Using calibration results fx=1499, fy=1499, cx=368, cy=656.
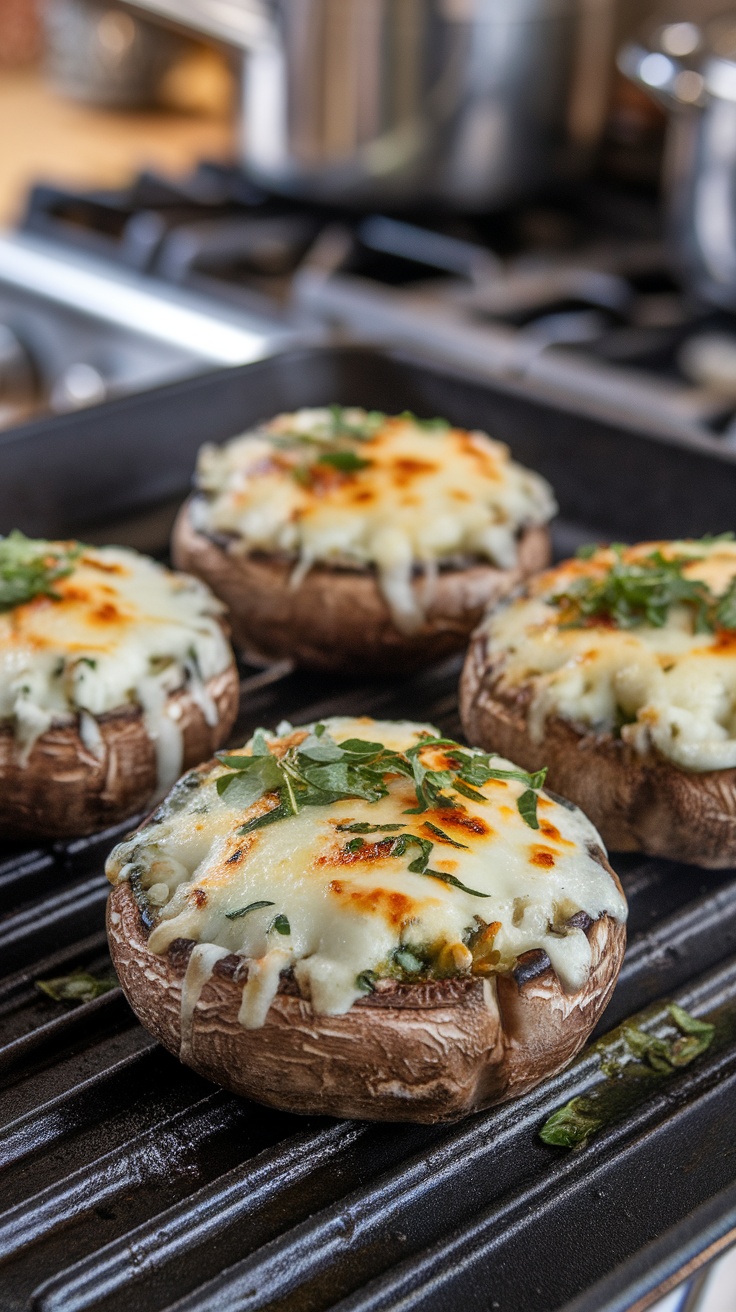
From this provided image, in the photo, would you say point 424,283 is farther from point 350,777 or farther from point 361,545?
point 350,777

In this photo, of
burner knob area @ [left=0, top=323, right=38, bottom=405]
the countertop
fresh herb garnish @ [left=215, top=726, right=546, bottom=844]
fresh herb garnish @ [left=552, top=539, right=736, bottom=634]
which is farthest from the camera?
the countertop

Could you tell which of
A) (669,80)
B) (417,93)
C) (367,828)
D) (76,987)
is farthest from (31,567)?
(417,93)

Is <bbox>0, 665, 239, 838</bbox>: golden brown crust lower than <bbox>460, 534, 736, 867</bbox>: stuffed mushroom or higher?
lower

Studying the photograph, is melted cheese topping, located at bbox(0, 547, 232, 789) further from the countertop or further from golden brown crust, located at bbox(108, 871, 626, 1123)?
the countertop

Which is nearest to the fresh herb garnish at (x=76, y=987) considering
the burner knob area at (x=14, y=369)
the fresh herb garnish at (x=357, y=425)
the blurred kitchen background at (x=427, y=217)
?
the fresh herb garnish at (x=357, y=425)

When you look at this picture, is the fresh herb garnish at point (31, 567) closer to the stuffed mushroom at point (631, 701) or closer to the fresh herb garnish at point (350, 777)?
the fresh herb garnish at point (350, 777)

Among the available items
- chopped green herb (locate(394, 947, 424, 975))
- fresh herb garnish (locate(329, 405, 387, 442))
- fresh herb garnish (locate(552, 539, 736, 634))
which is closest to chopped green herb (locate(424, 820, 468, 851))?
chopped green herb (locate(394, 947, 424, 975))
